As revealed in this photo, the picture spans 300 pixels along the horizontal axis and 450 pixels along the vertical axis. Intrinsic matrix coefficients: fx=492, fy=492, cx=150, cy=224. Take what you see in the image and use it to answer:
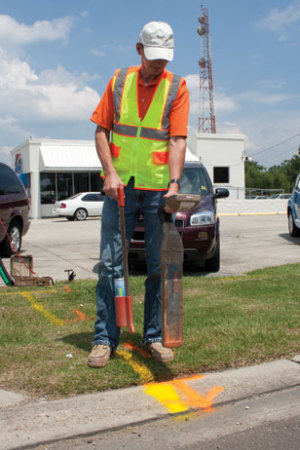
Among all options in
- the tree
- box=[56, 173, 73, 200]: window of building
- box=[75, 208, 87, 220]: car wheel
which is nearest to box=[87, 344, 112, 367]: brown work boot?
box=[75, 208, 87, 220]: car wheel

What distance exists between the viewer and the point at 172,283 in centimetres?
310

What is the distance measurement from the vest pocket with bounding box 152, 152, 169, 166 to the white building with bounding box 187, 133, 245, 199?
1310 inches

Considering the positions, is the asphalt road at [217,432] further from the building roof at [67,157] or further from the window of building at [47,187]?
the window of building at [47,187]

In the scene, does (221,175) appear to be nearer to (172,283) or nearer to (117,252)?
(117,252)

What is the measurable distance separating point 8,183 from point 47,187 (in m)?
22.4

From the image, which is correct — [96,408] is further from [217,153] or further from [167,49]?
[217,153]

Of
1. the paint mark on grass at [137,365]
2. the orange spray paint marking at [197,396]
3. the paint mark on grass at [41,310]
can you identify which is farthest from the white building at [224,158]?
the orange spray paint marking at [197,396]

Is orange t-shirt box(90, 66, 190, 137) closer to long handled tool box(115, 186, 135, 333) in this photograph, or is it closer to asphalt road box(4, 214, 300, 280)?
long handled tool box(115, 186, 135, 333)

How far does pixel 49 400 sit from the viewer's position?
9.52 ft

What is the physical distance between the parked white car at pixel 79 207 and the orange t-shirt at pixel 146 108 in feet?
70.2

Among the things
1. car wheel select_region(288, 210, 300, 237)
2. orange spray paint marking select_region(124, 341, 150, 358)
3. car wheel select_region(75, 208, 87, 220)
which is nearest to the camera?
orange spray paint marking select_region(124, 341, 150, 358)

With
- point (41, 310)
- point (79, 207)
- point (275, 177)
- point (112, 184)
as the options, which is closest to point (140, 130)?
point (112, 184)

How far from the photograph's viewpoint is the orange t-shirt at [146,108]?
3371 millimetres

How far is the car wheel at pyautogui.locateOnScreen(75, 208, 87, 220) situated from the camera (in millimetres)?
24984
